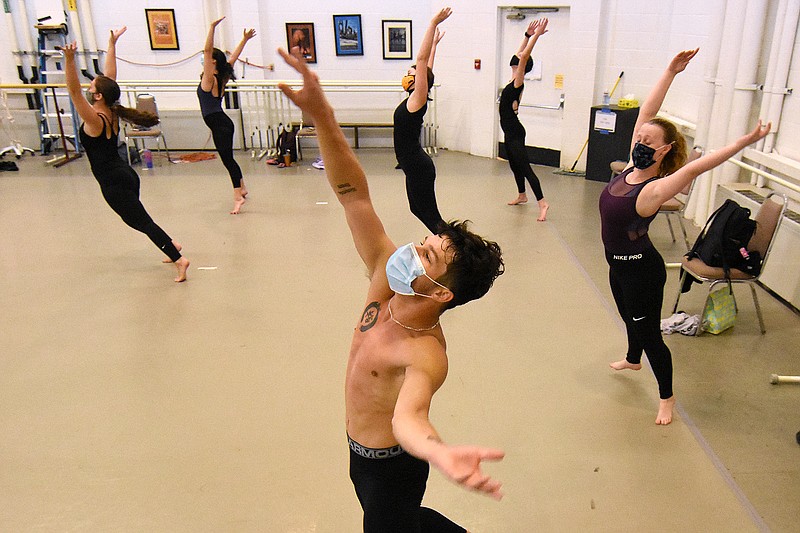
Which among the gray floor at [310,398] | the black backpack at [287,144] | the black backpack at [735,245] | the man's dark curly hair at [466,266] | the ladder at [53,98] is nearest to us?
the man's dark curly hair at [466,266]

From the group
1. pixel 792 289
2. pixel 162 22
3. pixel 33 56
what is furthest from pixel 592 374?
pixel 33 56

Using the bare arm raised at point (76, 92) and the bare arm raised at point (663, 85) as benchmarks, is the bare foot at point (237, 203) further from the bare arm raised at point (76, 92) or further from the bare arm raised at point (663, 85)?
the bare arm raised at point (663, 85)

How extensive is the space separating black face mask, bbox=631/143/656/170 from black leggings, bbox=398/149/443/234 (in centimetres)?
201

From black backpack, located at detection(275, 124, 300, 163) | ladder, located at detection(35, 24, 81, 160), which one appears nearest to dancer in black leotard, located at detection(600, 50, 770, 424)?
black backpack, located at detection(275, 124, 300, 163)

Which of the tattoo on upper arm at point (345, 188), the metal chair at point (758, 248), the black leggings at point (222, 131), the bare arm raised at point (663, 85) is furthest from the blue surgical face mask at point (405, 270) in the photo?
the black leggings at point (222, 131)

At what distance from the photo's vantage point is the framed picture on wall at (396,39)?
9.41 m

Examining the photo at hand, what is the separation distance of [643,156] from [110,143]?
3.52 m

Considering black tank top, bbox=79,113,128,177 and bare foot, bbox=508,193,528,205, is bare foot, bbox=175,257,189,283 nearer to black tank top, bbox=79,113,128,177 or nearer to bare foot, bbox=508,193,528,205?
black tank top, bbox=79,113,128,177

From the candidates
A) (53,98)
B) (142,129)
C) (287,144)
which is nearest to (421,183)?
(287,144)

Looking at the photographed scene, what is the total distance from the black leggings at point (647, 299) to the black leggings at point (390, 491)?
1637 mm

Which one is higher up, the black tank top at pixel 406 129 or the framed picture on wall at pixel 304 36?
the framed picture on wall at pixel 304 36

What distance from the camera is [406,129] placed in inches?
182

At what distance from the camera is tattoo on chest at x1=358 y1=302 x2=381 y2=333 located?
1730mm

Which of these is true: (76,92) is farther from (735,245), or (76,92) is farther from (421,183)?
(735,245)
